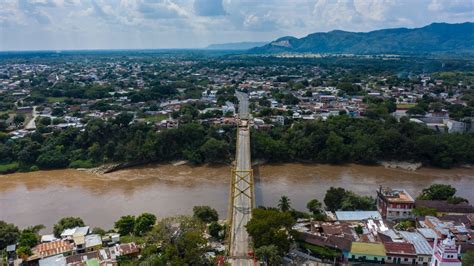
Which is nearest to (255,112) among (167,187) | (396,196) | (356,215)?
(167,187)

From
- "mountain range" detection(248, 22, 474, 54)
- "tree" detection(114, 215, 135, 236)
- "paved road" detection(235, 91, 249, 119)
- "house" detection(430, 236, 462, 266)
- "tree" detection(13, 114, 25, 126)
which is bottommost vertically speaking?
"tree" detection(114, 215, 135, 236)

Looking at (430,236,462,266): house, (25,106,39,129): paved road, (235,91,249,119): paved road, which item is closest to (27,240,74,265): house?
(430,236,462,266): house

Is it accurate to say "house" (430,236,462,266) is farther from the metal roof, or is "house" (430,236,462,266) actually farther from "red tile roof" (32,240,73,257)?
"red tile roof" (32,240,73,257)

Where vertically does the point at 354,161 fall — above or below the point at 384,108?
below

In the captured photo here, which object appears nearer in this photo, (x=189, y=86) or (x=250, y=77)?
(x=189, y=86)

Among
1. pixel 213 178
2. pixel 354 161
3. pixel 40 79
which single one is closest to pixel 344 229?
pixel 213 178

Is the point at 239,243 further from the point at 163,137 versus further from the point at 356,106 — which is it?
the point at 356,106
